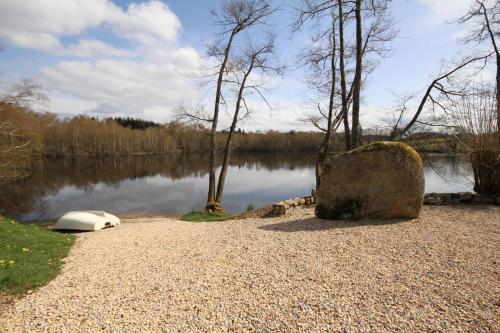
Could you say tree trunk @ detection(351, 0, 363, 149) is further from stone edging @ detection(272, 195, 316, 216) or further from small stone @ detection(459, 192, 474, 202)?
small stone @ detection(459, 192, 474, 202)

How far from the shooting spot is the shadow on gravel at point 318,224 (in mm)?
7812

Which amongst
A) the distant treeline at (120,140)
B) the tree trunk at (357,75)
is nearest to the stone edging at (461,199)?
the tree trunk at (357,75)

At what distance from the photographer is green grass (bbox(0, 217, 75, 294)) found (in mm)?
4805

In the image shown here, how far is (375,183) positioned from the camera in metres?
8.22

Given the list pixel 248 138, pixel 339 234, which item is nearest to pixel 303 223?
pixel 339 234

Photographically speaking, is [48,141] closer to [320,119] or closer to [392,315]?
[320,119]

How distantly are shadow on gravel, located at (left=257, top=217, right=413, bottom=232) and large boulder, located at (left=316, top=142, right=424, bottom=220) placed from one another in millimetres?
251

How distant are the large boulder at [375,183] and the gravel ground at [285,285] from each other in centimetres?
85

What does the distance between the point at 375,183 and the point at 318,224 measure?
189 cm

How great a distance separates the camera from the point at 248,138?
94750mm

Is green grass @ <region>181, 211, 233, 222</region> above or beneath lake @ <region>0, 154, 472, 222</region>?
above

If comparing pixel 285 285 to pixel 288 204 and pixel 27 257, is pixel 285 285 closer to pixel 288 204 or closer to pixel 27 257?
pixel 27 257

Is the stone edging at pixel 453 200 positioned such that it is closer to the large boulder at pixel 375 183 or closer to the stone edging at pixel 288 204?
the stone edging at pixel 288 204

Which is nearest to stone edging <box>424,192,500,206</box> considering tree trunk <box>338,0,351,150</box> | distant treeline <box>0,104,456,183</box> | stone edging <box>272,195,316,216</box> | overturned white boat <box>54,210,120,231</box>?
tree trunk <box>338,0,351,150</box>
